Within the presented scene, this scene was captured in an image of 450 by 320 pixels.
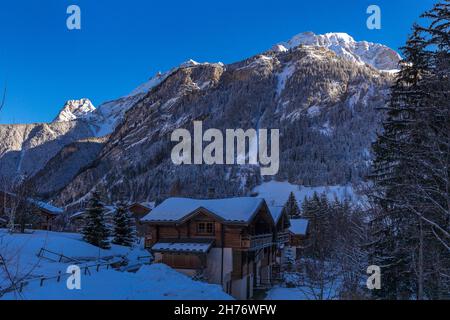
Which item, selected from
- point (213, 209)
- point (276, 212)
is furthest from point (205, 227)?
point (276, 212)

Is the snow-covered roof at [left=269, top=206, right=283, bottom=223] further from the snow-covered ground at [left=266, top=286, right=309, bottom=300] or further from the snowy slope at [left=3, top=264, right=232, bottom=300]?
the snowy slope at [left=3, top=264, right=232, bottom=300]

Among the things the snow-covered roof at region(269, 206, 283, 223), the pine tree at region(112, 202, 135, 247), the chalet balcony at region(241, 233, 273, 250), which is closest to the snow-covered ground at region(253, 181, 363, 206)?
the snow-covered roof at region(269, 206, 283, 223)

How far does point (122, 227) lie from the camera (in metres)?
41.8

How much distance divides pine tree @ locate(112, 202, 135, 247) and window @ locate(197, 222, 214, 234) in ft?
47.3

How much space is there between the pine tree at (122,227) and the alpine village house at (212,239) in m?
11.1

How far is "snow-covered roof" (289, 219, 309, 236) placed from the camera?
189 ft

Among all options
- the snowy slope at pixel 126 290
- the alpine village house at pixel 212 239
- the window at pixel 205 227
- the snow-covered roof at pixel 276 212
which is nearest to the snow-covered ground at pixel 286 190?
the snow-covered roof at pixel 276 212

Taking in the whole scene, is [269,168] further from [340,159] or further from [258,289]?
[258,289]

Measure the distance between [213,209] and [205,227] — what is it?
1.44m

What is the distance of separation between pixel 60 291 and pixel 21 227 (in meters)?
20.8

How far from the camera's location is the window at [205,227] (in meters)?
28.5

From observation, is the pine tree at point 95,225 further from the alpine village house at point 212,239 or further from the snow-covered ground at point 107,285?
the snow-covered ground at point 107,285

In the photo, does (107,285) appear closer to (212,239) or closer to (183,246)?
(183,246)

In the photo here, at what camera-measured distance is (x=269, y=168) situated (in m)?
171
